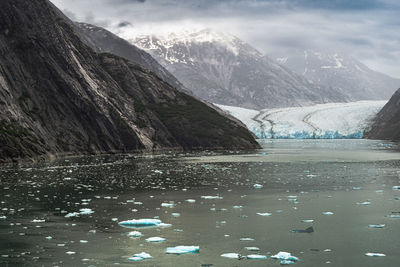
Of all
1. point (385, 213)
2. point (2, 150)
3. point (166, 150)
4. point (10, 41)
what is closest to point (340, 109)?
point (166, 150)

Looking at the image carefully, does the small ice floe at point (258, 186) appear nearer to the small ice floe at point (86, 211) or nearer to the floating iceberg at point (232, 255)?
the small ice floe at point (86, 211)

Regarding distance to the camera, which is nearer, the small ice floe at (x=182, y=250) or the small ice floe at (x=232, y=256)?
the small ice floe at (x=232, y=256)

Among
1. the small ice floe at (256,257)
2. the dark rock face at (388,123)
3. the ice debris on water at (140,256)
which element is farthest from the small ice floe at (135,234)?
the dark rock face at (388,123)

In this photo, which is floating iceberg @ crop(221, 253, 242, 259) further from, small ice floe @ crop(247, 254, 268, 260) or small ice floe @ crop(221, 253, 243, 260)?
small ice floe @ crop(247, 254, 268, 260)

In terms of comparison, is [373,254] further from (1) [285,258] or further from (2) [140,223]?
(2) [140,223]

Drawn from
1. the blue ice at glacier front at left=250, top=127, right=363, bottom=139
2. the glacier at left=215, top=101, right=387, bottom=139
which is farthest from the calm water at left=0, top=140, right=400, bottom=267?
the glacier at left=215, top=101, right=387, bottom=139

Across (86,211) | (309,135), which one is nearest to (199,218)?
(86,211)

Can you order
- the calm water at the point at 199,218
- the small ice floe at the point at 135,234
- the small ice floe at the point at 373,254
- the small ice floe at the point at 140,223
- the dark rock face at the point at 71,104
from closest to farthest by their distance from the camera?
the small ice floe at the point at 373,254 → the calm water at the point at 199,218 → the small ice floe at the point at 135,234 → the small ice floe at the point at 140,223 → the dark rock face at the point at 71,104
